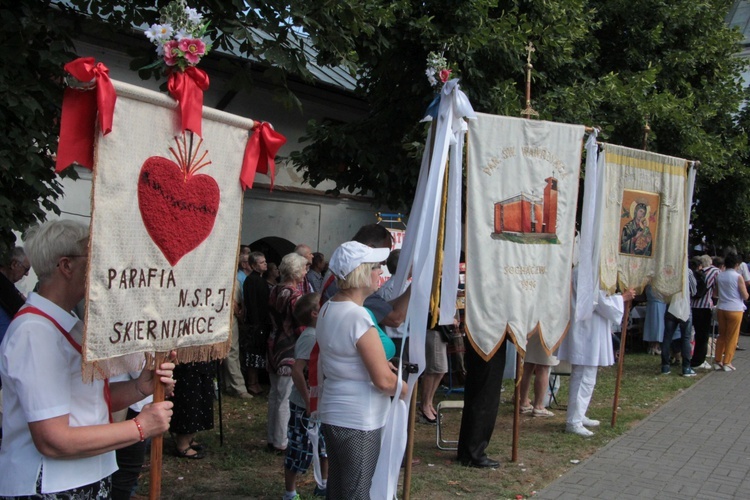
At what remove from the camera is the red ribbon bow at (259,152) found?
3.54 m

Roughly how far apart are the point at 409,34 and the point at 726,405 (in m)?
6.36

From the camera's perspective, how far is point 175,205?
315 centimetres

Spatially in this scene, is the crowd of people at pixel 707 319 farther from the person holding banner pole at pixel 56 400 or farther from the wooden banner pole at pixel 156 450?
the person holding banner pole at pixel 56 400

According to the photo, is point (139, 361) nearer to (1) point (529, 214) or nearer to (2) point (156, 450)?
(2) point (156, 450)

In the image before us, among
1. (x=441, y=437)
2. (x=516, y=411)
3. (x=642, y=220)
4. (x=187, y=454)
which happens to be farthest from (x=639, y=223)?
(x=187, y=454)

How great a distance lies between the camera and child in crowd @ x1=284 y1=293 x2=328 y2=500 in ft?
16.7

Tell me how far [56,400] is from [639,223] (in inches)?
259

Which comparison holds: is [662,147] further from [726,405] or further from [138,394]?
[138,394]

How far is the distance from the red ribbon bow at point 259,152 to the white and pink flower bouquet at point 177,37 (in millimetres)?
520

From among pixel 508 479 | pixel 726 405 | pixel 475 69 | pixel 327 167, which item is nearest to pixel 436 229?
pixel 508 479

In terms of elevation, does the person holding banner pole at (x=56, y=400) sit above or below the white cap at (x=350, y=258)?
below

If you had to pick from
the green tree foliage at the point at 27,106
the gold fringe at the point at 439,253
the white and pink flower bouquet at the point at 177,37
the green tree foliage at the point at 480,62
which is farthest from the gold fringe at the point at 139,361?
the green tree foliage at the point at 480,62

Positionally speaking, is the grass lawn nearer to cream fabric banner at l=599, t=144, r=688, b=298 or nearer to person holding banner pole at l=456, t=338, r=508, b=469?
person holding banner pole at l=456, t=338, r=508, b=469

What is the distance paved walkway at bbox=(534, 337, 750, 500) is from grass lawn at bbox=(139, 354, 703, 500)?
194 mm
